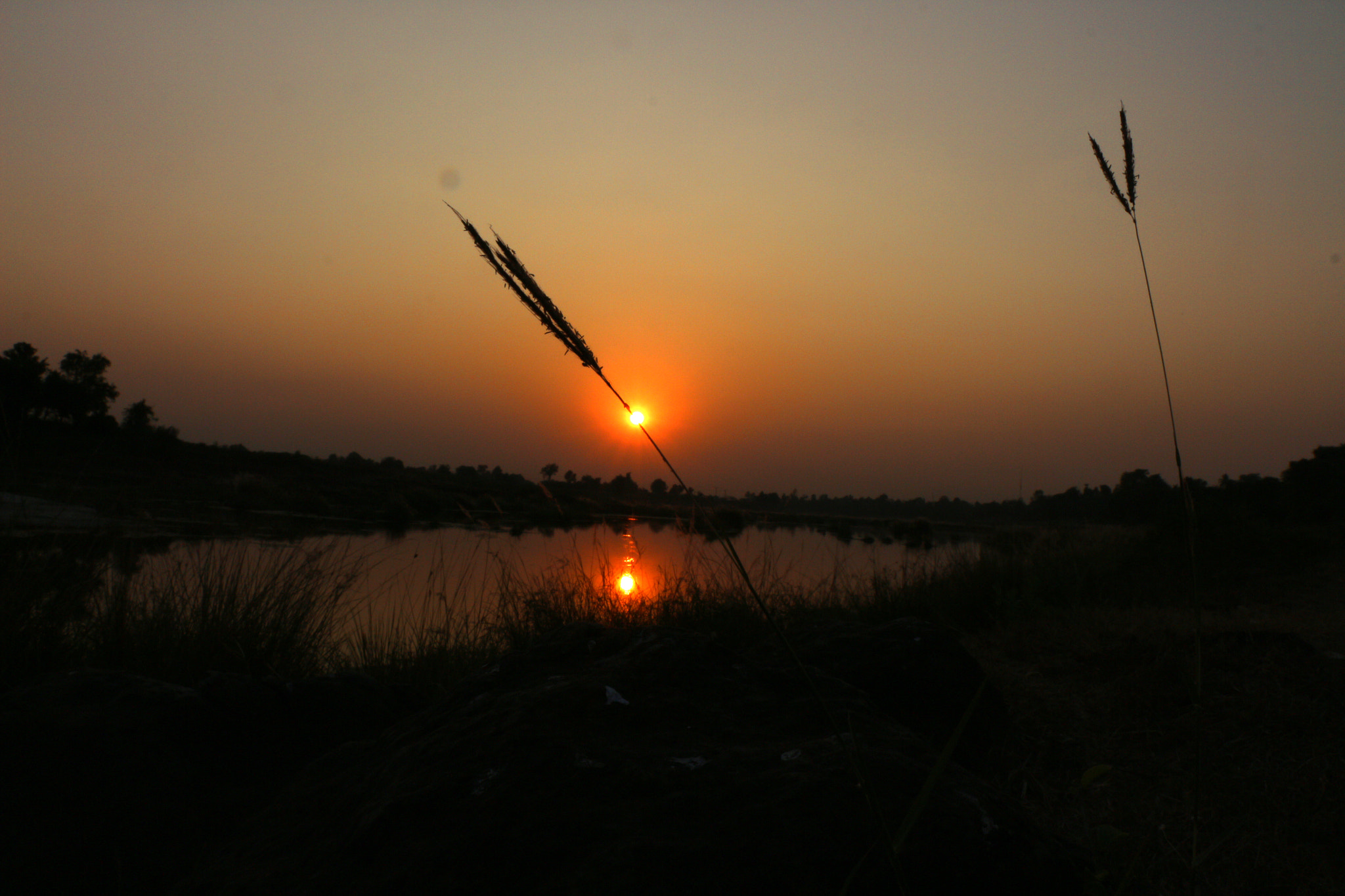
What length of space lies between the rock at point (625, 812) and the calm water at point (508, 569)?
3252 mm

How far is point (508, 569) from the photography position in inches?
228

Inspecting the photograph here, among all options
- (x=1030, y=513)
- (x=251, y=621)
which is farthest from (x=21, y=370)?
(x=1030, y=513)

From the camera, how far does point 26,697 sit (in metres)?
1.78

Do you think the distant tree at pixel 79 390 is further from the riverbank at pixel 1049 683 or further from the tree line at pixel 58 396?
the riverbank at pixel 1049 683


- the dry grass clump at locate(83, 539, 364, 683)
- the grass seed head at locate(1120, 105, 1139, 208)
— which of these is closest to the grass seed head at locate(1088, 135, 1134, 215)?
the grass seed head at locate(1120, 105, 1139, 208)

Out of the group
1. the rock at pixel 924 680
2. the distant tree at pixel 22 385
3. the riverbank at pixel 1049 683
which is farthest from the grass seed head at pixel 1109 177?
the distant tree at pixel 22 385

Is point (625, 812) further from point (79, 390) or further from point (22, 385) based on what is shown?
point (79, 390)

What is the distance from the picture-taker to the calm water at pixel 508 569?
5000 millimetres

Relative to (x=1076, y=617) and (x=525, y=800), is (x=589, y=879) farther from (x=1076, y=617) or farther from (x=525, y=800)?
(x=1076, y=617)

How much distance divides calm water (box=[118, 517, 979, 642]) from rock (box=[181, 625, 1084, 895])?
3252mm

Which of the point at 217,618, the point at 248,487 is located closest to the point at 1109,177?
the point at 217,618

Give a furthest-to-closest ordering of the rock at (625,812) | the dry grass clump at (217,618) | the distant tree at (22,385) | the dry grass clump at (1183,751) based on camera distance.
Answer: the distant tree at (22,385)
the dry grass clump at (217,618)
the dry grass clump at (1183,751)
the rock at (625,812)

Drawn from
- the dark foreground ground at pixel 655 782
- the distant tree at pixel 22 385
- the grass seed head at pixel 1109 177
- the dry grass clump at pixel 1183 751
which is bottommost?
the dry grass clump at pixel 1183 751

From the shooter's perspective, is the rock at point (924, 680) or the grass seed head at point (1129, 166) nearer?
the grass seed head at point (1129, 166)
